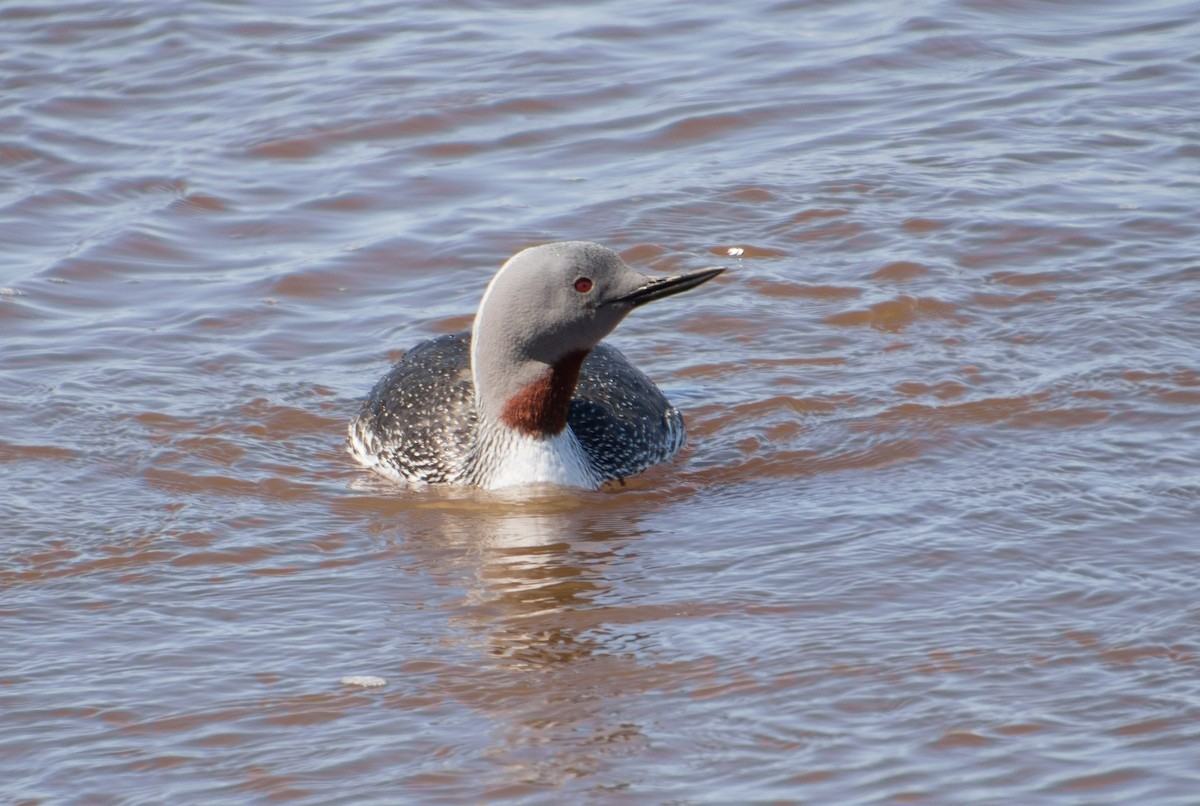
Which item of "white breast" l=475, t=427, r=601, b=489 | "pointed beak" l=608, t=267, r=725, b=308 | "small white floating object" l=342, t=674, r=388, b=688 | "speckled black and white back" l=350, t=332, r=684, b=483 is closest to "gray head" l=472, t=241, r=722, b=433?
"pointed beak" l=608, t=267, r=725, b=308

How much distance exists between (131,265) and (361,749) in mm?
5391

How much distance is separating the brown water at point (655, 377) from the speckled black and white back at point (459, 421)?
16cm

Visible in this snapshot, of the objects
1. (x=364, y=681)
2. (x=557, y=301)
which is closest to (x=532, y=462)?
(x=557, y=301)

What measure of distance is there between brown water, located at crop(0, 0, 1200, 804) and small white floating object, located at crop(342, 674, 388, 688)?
0.03 meters

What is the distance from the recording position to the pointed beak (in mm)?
6605

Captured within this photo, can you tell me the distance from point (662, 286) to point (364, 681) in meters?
2.11

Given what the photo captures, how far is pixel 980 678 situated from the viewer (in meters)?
5.06

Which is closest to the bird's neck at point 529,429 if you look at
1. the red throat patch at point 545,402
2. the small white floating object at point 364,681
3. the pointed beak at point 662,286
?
the red throat patch at point 545,402

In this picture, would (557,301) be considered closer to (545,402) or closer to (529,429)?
(545,402)

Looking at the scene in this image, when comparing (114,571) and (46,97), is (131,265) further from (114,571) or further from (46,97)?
(114,571)

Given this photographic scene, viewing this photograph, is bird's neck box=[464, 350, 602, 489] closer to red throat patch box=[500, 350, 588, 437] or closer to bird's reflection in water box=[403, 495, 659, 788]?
red throat patch box=[500, 350, 588, 437]

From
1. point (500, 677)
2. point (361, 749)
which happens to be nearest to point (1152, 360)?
point (500, 677)

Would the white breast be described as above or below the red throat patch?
below

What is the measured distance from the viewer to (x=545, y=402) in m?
7.08
